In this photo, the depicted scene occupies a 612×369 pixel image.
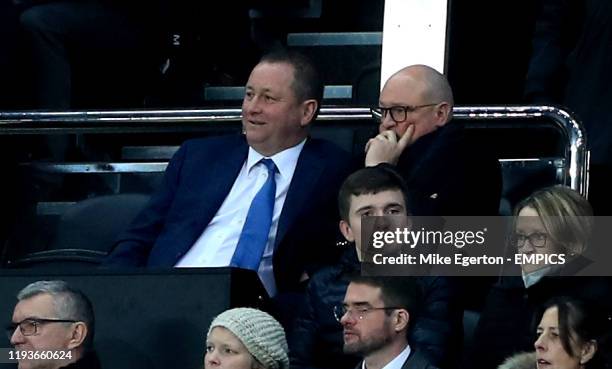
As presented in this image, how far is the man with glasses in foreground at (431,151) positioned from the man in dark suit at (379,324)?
0.62 metres

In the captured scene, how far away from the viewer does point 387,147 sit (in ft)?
26.4

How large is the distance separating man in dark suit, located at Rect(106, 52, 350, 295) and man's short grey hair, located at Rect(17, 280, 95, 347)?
892mm

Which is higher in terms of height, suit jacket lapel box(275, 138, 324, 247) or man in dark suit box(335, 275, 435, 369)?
suit jacket lapel box(275, 138, 324, 247)

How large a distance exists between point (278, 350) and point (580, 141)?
63.7 inches

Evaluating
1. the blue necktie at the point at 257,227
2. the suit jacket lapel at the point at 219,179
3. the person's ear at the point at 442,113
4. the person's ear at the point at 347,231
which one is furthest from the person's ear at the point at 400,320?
the suit jacket lapel at the point at 219,179

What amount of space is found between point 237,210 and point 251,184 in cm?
13

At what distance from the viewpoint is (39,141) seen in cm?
1027

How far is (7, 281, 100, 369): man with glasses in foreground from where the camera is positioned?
7.39 m

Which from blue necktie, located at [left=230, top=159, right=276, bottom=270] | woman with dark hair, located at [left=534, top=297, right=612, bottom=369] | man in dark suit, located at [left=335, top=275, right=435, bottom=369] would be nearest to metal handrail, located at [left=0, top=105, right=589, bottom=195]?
blue necktie, located at [left=230, top=159, right=276, bottom=270]

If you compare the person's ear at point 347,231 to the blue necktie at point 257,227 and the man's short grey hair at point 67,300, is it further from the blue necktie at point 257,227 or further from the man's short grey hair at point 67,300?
the man's short grey hair at point 67,300

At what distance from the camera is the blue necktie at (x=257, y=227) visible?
8.15 m

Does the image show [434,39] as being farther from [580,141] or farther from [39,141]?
[39,141]

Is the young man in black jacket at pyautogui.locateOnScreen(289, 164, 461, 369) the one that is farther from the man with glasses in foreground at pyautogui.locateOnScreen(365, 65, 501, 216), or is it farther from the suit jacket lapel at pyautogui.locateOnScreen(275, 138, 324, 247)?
the suit jacket lapel at pyautogui.locateOnScreen(275, 138, 324, 247)

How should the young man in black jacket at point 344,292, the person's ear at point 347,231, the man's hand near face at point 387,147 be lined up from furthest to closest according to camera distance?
the man's hand near face at point 387,147
the person's ear at point 347,231
the young man in black jacket at point 344,292
